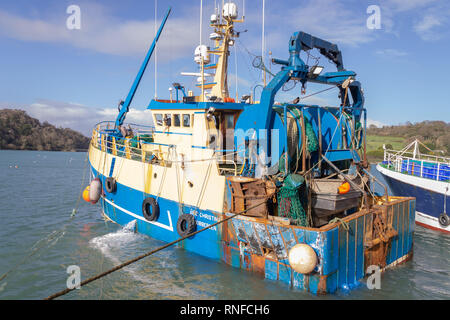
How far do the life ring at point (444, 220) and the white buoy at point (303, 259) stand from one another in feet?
34.3

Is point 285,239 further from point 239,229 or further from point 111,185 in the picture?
point 111,185

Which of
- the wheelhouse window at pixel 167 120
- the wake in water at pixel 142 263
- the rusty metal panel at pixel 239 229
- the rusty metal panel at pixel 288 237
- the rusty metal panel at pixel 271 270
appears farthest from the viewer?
the wheelhouse window at pixel 167 120

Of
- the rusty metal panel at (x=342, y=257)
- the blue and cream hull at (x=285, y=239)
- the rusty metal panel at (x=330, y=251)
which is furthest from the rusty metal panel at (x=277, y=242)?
the rusty metal panel at (x=342, y=257)

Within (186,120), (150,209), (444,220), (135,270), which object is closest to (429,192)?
(444,220)

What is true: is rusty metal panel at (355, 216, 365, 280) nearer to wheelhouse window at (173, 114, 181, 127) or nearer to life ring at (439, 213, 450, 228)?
wheelhouse window at (173, 114, 181, 127)

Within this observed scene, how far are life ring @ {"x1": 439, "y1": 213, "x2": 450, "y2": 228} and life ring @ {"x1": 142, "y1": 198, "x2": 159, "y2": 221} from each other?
12102mm

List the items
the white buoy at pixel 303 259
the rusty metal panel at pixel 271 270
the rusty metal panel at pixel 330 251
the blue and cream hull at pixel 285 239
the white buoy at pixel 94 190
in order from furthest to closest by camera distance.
Answer: 1. the white buoy at pixel 94 190
2. the rusty metal panel at pixel 271 270
3. the blue and cream hull at pixel 285 239
4. the rusty metal panel at pixel 330 251
5. the white buoy at pixel 303 259

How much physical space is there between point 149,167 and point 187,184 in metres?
1.83

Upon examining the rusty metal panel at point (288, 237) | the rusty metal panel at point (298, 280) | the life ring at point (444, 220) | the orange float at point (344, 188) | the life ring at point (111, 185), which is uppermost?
the orange float at point (344, 188)

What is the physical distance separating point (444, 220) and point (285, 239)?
1053 cm

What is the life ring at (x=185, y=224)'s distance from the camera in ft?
29.0

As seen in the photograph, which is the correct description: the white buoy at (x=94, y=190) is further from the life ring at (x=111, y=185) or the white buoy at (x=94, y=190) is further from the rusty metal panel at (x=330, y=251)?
the rusty metal panel at (x=330, y=251)

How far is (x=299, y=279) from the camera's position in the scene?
7098mm
